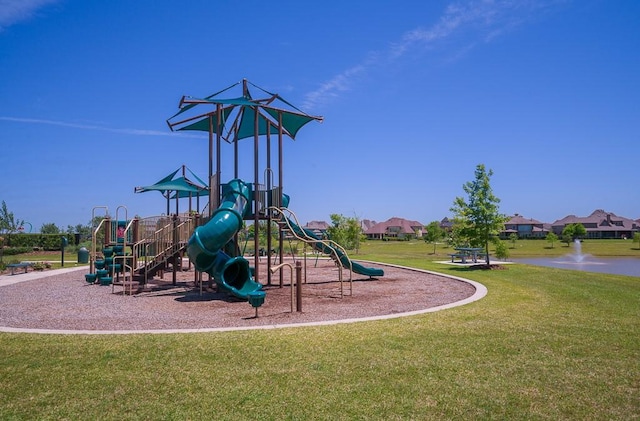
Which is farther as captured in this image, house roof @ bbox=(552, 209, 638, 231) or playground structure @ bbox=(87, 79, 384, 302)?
house roof @ bbox=(552, 209, 638, 231)

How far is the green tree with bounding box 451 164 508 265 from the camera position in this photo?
22.2m

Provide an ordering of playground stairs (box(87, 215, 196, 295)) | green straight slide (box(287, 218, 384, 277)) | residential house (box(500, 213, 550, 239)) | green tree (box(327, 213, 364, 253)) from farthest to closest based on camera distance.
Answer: residential house (box(500, 213, 550, 239)) < green tree (box(327, 213, 364, 253)) < playground stairs (box(87, 215, 196, 295)) < green straight slide (box(287, 218, 384, 277))

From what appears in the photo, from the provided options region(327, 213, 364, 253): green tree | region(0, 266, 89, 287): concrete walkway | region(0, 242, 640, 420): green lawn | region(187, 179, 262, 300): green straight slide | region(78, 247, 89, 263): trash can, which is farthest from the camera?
region(327, 213, 364, 253): green tree

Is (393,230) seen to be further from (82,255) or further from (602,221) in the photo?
(82,255)

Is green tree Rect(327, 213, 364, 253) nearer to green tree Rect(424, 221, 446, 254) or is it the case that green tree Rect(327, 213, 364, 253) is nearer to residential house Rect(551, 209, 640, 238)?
green tree Rect(424, 221, 446, 254)

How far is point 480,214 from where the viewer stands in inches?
880

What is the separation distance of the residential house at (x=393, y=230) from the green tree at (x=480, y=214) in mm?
89054

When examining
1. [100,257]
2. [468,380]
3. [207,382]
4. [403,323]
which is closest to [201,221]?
[100,257]

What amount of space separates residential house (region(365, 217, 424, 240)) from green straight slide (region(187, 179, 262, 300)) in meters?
100

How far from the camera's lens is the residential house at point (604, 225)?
105938 millimetres

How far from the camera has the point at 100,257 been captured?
2002cm

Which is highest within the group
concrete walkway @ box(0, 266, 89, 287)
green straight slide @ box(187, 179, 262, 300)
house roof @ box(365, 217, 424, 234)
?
house roof @ box(365, 217, 424, 234)

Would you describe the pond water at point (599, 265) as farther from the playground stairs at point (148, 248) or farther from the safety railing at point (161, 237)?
the playground stairs at point (148, 248)

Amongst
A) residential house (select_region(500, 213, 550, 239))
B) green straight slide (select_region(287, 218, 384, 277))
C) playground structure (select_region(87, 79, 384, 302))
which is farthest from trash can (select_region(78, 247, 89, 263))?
residential house (select_region(500, 213, 550, 239))
